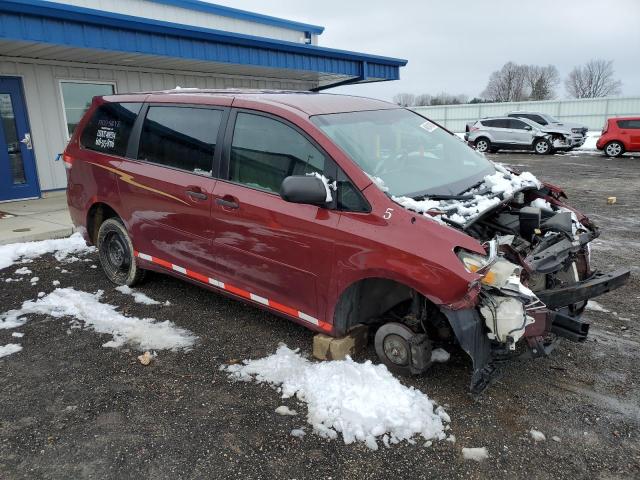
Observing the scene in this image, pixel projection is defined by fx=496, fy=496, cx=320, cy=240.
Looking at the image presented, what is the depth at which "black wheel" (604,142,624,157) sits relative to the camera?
820 inches

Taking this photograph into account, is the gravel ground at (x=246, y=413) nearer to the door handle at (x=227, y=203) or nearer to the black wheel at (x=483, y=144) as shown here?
the door handle at (x=227, y=203)

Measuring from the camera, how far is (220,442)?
2840mm

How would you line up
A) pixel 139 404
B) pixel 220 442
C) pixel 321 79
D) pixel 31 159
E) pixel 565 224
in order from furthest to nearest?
pixel 321 79, pixel 31 159, pixel 565 224, pixel 139 404, pixel 220 442

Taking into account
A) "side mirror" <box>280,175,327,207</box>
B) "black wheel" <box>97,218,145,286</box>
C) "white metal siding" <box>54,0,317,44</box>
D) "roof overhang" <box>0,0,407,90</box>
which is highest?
"white metal siding" <box>54,0,317,44</box>

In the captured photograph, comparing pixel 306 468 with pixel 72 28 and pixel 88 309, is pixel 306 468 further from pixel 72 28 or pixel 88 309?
pixel 72 28

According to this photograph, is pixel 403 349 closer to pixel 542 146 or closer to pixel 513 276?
pixel 513 276

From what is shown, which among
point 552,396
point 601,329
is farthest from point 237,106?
point 601,329

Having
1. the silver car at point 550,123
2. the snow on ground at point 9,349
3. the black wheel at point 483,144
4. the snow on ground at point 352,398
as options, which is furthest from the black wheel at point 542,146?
the snow on ground at point 9,349

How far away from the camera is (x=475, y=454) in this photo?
2.73m

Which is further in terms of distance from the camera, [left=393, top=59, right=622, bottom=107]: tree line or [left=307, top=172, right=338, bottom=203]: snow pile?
[left=393, top=59, right=622, bottom=107]: tree line

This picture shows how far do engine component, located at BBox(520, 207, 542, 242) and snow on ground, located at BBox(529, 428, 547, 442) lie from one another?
1.37 metres

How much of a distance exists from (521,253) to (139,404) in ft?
8.94

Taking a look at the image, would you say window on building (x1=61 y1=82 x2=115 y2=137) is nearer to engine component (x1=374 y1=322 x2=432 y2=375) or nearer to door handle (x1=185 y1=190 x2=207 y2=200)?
door handle (x1=185 y1=190 x2=207 y2=200)

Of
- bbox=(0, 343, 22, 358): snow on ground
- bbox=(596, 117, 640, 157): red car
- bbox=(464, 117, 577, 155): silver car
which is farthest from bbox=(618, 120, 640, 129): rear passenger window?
bbox=(0, 343, 22, 358): snow on ground
